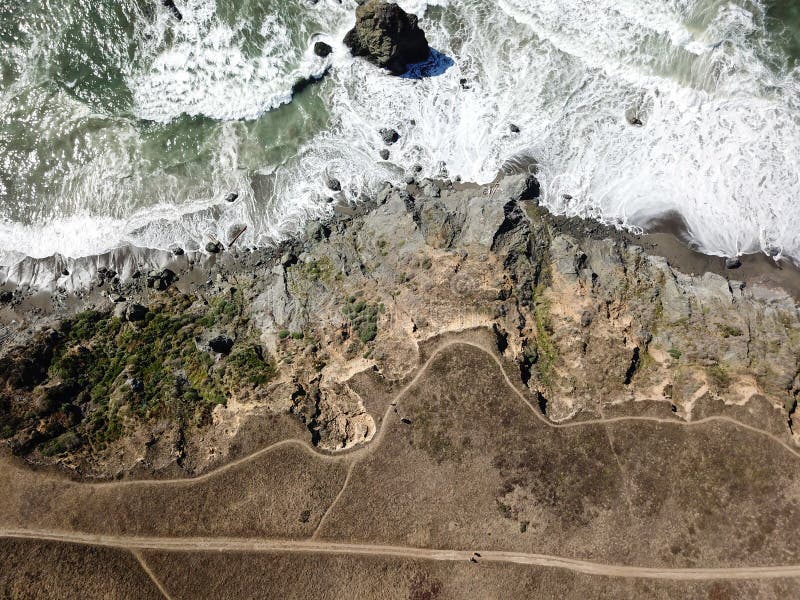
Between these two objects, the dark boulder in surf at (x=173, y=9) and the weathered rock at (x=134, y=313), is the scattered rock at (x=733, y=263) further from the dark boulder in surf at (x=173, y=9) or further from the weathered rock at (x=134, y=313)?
the dark boulder in surf at (x=173, y=9)

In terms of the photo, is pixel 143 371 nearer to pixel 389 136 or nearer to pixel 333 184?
pixel 333 184

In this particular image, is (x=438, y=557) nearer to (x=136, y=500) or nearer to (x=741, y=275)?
(x=136, y=500)

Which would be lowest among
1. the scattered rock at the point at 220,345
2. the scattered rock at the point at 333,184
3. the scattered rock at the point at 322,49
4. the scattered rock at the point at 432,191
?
the scattered rock at the point at 220,345

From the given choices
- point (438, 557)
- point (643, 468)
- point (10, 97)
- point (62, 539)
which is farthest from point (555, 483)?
point (10, 97)

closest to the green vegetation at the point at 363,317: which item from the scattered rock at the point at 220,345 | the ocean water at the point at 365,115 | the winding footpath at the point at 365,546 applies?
the winding footpath at the point at 365,546

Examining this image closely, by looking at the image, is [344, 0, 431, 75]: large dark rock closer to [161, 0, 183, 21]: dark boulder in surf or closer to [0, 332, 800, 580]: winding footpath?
[161, 0, 183, 21]: dark boulder in surf

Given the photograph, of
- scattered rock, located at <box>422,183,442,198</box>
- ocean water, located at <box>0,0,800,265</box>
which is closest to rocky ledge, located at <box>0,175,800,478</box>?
scattered rock, located at <box>422,183,442,198</box>
